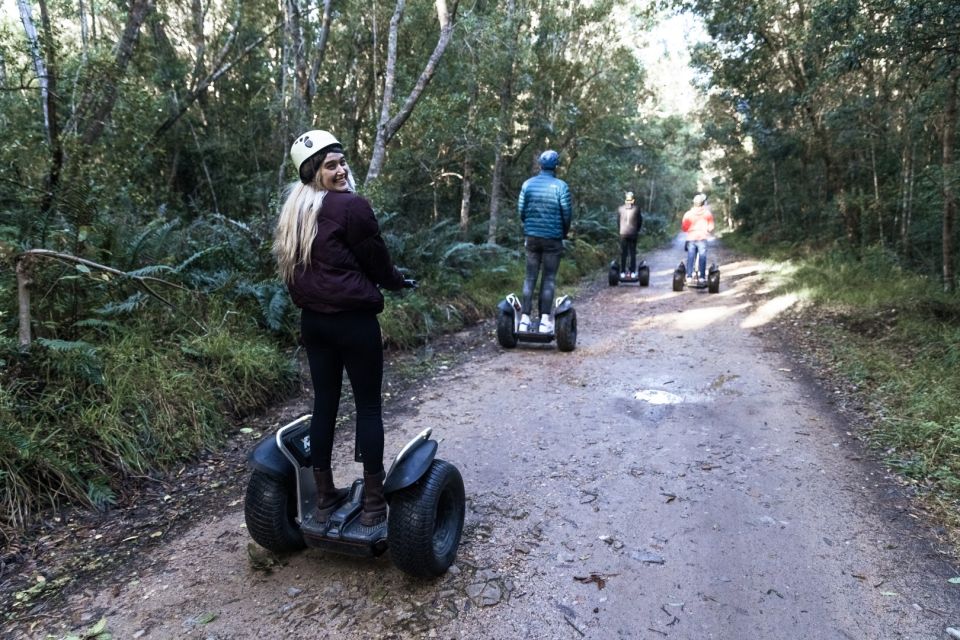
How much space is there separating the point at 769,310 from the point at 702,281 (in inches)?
99.7

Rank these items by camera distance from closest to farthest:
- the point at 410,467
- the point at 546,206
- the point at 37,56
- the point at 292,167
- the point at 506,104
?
the point at 410,467 → the point at 37,56 → the point at 546,206 → the point at 292,167 → the point at 506,104

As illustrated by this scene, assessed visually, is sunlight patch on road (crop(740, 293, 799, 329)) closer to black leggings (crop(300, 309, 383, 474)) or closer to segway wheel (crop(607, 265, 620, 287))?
segway wheel (crop(607, 265, 620, 287))

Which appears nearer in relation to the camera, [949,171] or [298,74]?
[949,171]

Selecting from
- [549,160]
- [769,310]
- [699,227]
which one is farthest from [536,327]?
[699,227]

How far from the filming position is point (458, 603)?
2.70 m

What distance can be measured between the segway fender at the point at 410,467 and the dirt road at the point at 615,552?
563 mm

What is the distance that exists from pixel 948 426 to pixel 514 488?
340 centimetres

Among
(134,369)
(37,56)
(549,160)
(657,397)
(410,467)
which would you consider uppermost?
(37,56)

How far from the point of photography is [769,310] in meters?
9.74

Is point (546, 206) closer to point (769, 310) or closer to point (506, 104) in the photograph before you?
point (769, 310)

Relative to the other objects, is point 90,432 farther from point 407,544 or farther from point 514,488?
point 514,488

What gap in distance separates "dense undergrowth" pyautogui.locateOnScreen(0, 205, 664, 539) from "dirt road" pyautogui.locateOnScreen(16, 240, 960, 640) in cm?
100

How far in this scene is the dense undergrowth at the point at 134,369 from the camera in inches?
145

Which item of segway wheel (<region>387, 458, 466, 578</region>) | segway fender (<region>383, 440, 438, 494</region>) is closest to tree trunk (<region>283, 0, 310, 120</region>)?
segway fender (<region>383, 440, 438, 494</region>)
